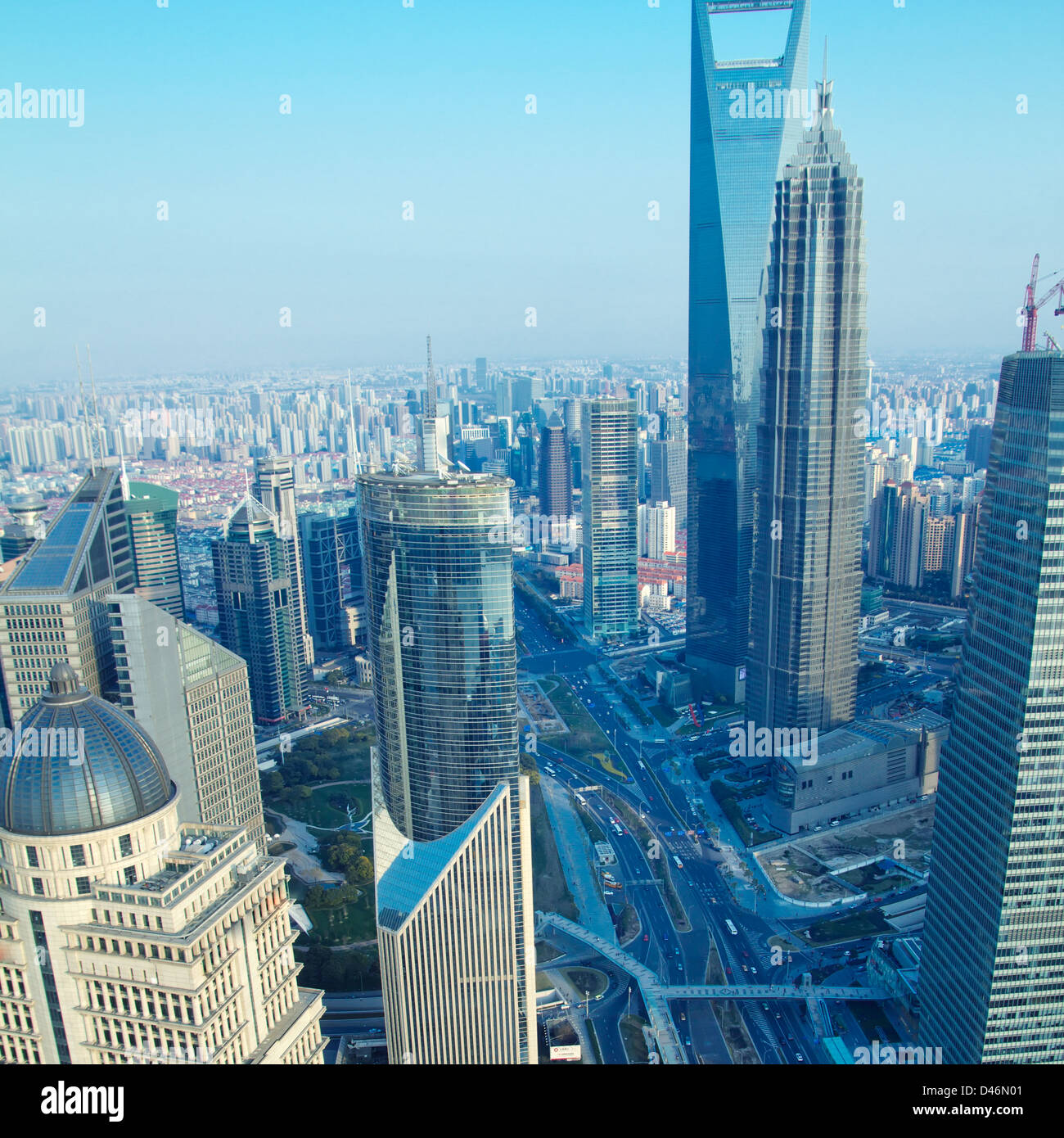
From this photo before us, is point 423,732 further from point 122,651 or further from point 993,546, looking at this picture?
point 993,546

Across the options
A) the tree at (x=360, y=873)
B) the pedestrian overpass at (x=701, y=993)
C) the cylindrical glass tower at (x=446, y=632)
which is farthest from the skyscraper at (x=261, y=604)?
the pedestrian overpass at (x=701, y=993)

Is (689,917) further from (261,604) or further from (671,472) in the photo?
(671,472)

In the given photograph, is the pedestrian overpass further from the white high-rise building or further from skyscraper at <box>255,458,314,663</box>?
the white high-rise building

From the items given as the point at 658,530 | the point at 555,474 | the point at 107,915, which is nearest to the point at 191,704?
the point at 107,915

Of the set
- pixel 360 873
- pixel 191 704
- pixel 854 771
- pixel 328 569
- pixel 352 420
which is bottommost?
pixel 360 873

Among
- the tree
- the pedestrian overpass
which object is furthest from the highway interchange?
the tree
